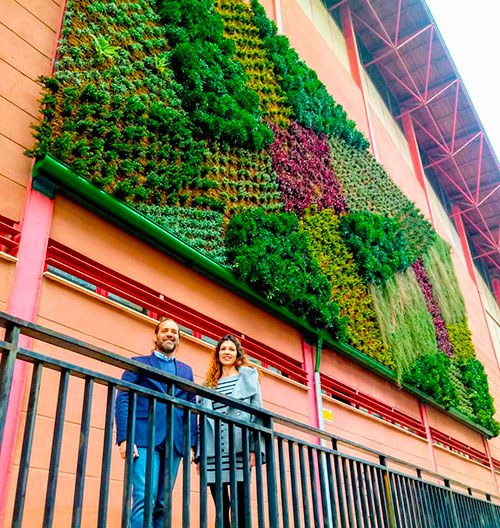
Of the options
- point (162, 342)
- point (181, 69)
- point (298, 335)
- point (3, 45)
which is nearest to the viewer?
point (162, 342)

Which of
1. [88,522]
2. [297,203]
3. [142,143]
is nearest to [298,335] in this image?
[297,203]

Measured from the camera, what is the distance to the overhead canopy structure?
62.1 ft

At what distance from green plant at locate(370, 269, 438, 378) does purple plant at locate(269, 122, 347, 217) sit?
204 centimetres

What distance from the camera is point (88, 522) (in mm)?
4805

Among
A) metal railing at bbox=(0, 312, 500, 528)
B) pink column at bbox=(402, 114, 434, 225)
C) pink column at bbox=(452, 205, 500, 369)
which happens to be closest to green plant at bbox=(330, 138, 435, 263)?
pink column at bbox=(402, 114, 434, 225)

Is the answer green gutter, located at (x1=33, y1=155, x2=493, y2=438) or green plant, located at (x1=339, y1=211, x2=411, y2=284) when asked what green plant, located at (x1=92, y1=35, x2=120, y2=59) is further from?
green plant, located at (x1=339, y1=211, x2=411, y2=284)

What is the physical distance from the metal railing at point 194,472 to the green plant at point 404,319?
4577 millimetres

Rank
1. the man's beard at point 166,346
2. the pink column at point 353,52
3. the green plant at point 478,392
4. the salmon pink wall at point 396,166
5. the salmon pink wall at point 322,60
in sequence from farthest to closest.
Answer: the pink column at point 353,52 → the salmon pink wall at point 396,166 → the green plant at point 478,392 → the salmon pink wall at point 322,60 → the man's beard at point 166,346

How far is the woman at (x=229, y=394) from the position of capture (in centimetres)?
377

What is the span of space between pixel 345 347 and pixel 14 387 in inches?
242

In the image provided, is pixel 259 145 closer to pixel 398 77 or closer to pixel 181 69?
pixel 181 69

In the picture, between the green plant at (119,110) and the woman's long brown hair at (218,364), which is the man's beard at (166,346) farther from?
the green plant at (119,110)

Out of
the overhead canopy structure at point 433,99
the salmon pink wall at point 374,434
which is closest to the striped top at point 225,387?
the salmon pink wall at point 374,434

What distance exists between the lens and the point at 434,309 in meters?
14.9
